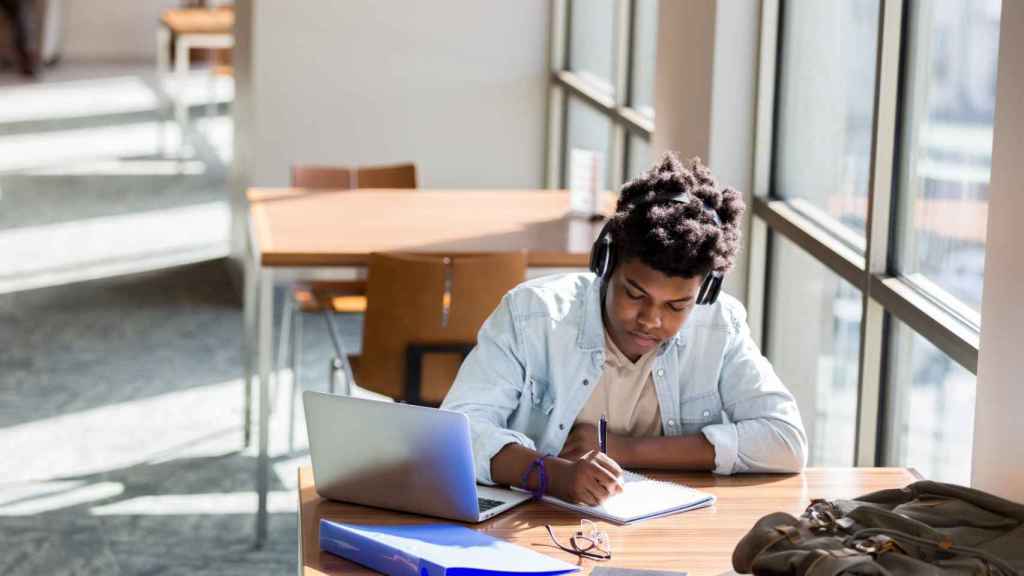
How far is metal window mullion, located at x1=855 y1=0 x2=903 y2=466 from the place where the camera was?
291 centimetres

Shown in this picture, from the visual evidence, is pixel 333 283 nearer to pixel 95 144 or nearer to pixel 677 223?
pixel 677 223

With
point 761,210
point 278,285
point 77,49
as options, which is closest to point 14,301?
point 278,285

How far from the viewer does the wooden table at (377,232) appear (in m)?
3.79

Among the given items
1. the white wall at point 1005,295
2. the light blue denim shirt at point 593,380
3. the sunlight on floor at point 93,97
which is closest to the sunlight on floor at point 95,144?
the sunlight on floor at point 93,97

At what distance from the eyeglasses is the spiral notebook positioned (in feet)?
0.19

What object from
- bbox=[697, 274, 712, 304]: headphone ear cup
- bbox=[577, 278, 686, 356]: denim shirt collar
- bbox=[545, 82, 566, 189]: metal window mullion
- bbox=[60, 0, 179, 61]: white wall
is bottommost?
bbox=[577, 278, 686, 356]: denim shirt collar

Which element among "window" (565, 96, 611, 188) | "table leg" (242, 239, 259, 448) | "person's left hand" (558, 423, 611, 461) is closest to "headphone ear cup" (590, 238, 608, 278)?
"person's left hand" (558, 423, 611, 461)

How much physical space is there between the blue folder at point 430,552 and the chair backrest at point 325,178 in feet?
9.58

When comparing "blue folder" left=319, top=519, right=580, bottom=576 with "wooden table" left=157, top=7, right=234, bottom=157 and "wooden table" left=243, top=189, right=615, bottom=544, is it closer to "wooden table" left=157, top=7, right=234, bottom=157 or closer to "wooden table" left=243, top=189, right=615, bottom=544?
"wooden table" left=243, top=189, right=615, bottom=544

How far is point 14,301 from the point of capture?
622 cm

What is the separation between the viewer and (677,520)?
6.84 feet

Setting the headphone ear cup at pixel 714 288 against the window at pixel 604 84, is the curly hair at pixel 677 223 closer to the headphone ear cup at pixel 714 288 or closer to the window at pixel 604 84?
the headphone ear cup at pixel 714 288

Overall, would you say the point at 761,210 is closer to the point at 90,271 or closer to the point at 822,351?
the point at 822,351

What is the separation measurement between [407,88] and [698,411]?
12.9 feet
